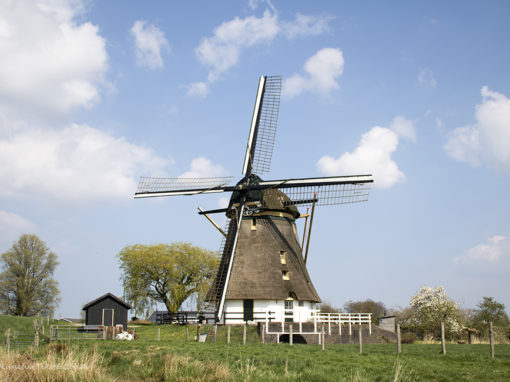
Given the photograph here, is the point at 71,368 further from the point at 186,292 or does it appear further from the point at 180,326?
the point at 186,292

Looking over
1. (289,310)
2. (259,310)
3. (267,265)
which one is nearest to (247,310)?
(259,310)

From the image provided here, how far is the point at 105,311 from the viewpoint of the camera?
105ft

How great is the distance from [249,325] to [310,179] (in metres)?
9.13

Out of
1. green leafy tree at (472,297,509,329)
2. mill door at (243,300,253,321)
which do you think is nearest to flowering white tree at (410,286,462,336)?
green leafy tree at (472,297,509,329)

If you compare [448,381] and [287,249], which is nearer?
[448,381]

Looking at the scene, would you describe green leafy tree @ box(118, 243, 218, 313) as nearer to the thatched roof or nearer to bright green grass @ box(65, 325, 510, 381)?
the thatched roof

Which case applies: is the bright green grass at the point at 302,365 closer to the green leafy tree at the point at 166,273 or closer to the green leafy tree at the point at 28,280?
the green leafy tree at the point at 166,273

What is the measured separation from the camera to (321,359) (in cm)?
1434

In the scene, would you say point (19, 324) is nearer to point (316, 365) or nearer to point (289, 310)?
point (289, 310)

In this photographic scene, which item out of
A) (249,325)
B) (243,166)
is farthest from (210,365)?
(243,166)

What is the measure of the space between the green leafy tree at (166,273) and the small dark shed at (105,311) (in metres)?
13.2

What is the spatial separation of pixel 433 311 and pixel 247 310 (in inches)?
752

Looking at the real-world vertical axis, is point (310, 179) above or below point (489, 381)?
above

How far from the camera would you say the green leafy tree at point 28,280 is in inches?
1873
